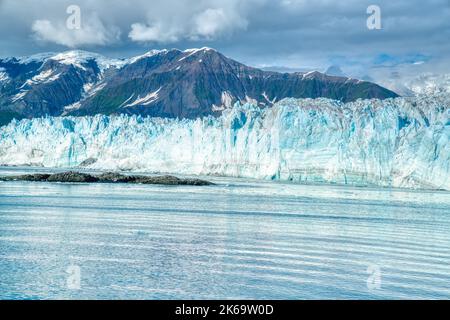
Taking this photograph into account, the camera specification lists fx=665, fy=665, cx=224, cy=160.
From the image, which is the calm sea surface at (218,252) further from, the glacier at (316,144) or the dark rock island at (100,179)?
→ the dark rock island at (100,179)

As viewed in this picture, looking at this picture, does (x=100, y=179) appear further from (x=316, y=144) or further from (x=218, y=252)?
(x=218, y=252)

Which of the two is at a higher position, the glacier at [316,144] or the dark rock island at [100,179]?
the glacier at [316,144]

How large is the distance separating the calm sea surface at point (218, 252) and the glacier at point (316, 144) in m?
19.0

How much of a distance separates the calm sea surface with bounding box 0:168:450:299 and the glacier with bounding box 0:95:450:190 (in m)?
19.0

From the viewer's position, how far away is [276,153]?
2724 inches

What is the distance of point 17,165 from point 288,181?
57.4 meters

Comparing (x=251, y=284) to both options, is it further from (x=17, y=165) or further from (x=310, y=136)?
(x=17, y=165)

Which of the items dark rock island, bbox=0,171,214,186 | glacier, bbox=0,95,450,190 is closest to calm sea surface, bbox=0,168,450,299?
glacier, bbox=0,95,450,190

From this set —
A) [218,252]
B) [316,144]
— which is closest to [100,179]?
[316,144]

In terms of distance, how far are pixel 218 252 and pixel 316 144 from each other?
151 ft

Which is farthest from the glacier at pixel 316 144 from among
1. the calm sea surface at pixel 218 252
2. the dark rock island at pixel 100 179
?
the calm sea surface at pixel 218 252

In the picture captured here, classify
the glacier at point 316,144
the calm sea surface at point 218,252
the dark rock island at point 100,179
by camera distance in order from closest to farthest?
the calm sea surface at point 218,252
the glacier at point 316,144
the dark rock island at point 100,179

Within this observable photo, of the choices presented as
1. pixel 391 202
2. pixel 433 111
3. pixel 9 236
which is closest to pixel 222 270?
pixel 9 236

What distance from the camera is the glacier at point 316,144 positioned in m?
57.9
